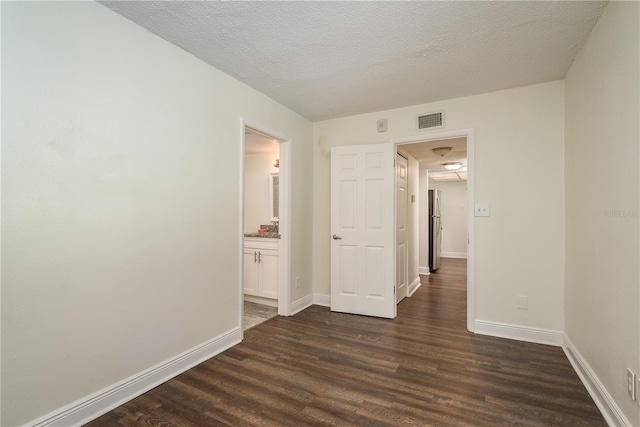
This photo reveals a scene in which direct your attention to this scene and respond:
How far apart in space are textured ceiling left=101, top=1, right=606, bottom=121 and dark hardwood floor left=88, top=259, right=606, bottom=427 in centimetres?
246

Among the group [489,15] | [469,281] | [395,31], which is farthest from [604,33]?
[469,281]

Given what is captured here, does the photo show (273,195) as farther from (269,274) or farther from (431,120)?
(431,120)

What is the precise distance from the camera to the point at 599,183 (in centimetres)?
189

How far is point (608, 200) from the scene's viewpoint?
175cm

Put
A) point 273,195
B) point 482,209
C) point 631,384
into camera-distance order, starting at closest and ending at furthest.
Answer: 1. point 631,384
2. point 482,209
3. point 273,195

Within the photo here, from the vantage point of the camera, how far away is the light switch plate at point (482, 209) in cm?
298

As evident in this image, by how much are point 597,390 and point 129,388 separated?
3.01 metres

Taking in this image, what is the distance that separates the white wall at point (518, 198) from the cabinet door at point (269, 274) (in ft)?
7.64

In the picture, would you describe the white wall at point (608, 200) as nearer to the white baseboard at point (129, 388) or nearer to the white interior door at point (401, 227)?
the white interior door at point (401, 227)

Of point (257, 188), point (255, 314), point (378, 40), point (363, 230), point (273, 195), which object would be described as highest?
point (378, 40)

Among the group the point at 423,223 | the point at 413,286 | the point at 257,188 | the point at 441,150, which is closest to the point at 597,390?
the point at 413,286

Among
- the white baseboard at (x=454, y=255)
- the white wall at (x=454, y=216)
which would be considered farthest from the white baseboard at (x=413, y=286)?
the white wall at (x=454, y=216)

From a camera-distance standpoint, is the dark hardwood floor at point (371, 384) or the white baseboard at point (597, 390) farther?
the dark hardwood floor at point (371, 384)

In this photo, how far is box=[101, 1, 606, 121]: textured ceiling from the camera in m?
1.79
